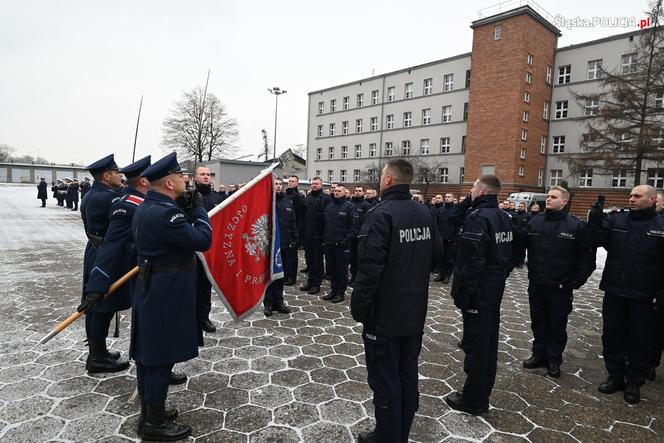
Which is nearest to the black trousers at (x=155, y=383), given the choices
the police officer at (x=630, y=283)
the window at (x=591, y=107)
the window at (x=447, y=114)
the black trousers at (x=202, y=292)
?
the black trousers at (x=202, y=292)

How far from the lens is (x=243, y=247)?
479 centimetres

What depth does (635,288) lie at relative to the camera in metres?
4.12

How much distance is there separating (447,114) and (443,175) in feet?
21.2

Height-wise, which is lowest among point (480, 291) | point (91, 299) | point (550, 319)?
point (550, 319)

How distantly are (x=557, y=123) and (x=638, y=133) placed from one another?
13.1 m

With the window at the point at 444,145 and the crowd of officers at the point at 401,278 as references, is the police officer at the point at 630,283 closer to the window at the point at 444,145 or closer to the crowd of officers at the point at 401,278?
the crowd of officers at the point at 401,278

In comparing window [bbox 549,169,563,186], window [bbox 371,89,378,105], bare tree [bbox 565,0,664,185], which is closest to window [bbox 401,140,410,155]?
window [bbox 371,89,378,105]

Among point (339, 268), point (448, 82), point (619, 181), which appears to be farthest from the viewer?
point (448, 82)

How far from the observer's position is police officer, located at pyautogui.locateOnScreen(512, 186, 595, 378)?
14.9 ft

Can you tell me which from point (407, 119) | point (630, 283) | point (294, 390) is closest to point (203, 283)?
point (294, 390)

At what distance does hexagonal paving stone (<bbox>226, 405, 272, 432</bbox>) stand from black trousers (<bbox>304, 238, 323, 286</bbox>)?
4.75 m

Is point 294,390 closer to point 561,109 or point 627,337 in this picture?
point 627,337

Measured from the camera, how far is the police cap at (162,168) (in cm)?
310

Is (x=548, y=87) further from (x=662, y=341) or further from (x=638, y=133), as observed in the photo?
A: (x=662, y=341)
